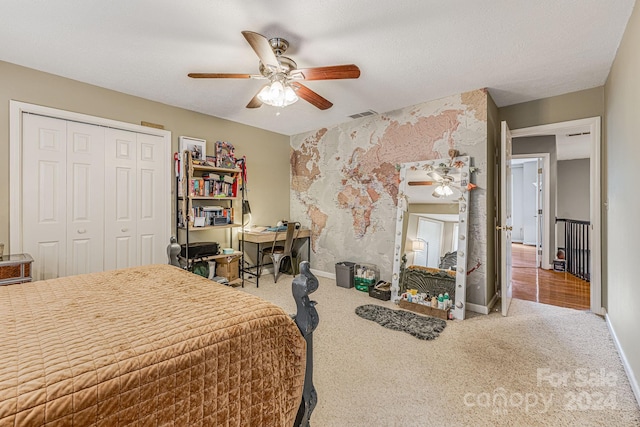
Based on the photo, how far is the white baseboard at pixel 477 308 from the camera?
3105 millimetres

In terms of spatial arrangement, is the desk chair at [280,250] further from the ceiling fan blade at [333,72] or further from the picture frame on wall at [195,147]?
the ceiling fan blade at [333,72]

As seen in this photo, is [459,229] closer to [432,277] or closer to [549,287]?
[432,277]

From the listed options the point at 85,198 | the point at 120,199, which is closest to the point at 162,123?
the point at 120,199

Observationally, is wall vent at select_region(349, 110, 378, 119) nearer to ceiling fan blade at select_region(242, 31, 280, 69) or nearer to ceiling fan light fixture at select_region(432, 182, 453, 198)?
ceiling fan light fixture at select_region(432, 182, 453, 198)

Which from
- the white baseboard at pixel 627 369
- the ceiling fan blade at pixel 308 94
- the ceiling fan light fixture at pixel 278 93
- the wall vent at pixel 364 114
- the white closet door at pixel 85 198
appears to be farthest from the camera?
the wall vent at pixel 364 114

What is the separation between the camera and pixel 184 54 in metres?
2.39

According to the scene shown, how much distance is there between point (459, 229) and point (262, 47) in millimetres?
2608

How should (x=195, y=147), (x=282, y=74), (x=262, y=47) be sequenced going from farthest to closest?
(x=195, y=147), (x=282, y=74), (x=262, y=47)

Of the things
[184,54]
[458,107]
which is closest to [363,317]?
[458,107]

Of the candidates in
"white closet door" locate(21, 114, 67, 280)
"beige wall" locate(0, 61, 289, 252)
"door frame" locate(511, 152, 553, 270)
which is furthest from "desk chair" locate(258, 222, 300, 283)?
"door frame" locate(511, 152, 553, 270)

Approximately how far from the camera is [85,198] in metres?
3.02

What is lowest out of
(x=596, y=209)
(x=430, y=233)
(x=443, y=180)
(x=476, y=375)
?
(x=476, y=375)

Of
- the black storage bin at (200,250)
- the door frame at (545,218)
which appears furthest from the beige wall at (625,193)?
the black storage bin at (200,250)

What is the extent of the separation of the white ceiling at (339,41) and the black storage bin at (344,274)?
2286mm
